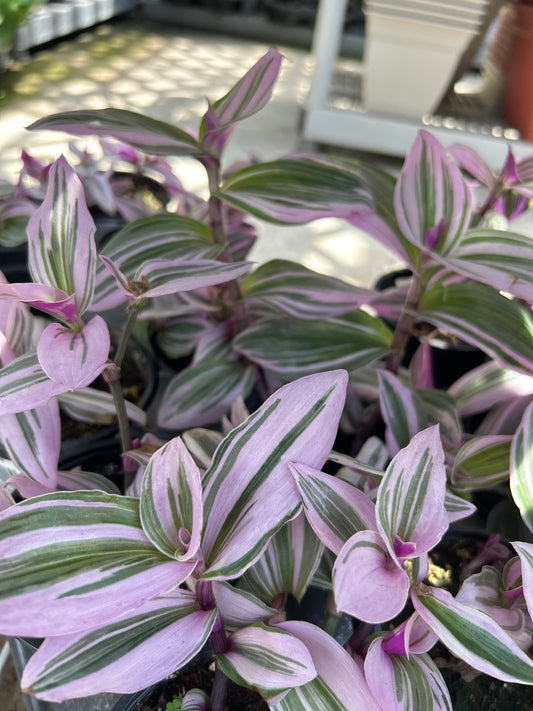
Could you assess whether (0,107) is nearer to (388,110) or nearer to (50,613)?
(388,110)

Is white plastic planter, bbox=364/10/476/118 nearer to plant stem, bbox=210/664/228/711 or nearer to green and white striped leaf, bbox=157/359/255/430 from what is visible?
green and white striped leaf, bbox=157/359/255/430

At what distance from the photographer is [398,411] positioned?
62 cm

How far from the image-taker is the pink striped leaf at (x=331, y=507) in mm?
417

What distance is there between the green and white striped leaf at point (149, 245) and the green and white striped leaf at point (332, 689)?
361mm

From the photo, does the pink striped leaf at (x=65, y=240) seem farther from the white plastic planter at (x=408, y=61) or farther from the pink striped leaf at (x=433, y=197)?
the white plastic planter at (x=408, y=61)

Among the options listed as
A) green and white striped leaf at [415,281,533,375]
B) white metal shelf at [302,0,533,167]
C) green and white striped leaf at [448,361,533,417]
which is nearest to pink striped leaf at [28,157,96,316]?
green and white striped leaf at [415,281,533,375]

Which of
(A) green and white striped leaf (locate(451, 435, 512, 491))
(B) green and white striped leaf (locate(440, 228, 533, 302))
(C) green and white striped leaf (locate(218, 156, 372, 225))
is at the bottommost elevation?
(A) green and white striped leaf (locate(451, 435, 512, 491))

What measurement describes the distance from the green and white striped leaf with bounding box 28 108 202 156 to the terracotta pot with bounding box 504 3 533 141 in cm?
232

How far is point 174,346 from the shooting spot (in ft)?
3.00

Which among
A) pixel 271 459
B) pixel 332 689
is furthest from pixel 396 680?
pixel 271 459

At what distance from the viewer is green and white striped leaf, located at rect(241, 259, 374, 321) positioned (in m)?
0.70

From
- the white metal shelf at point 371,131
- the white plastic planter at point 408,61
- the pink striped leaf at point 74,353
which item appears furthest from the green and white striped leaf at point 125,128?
the white metal shelf at point 371,131

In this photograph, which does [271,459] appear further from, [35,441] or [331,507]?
[35,441]

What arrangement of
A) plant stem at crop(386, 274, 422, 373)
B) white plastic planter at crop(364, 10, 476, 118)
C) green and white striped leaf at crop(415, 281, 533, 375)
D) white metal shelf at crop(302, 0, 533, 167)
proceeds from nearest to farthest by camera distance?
green and white striped leaf at crop(415, 281, 533, 375) < plant stem at crop(386, 274, 422, 373) < white plastic planter at crop(364, 10, 476, 118) < white metal shelf at crop(302, 0, 533, 167)
